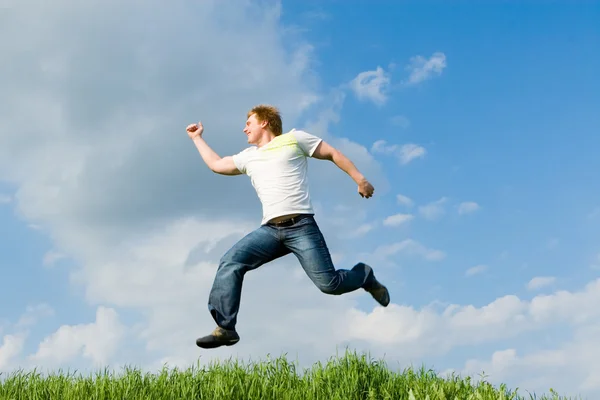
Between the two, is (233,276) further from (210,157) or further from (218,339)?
(210,157)

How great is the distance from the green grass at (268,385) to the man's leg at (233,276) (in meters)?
0.56

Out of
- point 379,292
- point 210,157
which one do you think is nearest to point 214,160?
point 210,157

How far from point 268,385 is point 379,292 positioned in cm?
144

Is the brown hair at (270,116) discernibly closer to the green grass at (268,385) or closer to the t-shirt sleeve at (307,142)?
the t-shirt sleeve at (307,142)

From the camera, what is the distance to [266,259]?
647 cm

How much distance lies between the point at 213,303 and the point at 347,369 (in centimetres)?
155

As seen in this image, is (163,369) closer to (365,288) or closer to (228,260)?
(228,260)

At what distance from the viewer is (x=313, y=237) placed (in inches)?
252

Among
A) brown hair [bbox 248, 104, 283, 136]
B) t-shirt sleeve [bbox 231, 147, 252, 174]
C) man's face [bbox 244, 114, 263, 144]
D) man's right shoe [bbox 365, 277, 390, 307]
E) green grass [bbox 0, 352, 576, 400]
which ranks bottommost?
green grass [bbox 0, 352, 576, 400]

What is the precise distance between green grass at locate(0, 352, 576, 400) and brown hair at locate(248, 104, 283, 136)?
232 cm

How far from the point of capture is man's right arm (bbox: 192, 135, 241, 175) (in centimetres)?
688

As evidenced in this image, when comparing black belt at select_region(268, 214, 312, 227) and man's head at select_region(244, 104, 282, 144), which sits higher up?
man's head at select_region(244, 104, 282, 144)

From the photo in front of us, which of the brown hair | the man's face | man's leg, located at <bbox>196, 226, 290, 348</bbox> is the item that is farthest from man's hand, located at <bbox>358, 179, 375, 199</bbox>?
the man's face

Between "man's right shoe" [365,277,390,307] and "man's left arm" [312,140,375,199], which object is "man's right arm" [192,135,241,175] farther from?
"man's right shoe" [365,277,390,307]
